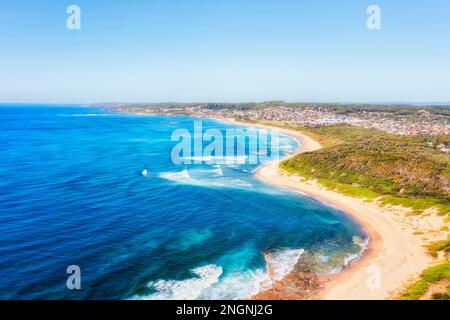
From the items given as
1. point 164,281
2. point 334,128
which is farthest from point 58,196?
point 334,128

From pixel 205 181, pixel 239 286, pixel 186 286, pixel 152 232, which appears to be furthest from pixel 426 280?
pixel 205 181

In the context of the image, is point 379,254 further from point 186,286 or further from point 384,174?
point 384,174

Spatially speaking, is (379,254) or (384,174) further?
(384,174)

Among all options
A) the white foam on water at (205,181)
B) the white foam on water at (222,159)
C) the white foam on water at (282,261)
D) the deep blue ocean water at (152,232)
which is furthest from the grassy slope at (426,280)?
the white foam on water at (222,159)

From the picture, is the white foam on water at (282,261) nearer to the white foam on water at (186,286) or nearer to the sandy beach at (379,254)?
the sandy beach at (379,254)

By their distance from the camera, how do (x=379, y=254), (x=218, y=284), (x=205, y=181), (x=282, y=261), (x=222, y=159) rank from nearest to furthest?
(x=218, y=284), (x=282, y=261), (x=379, y=254), (x=205, y=181), (x=222, y=159)
